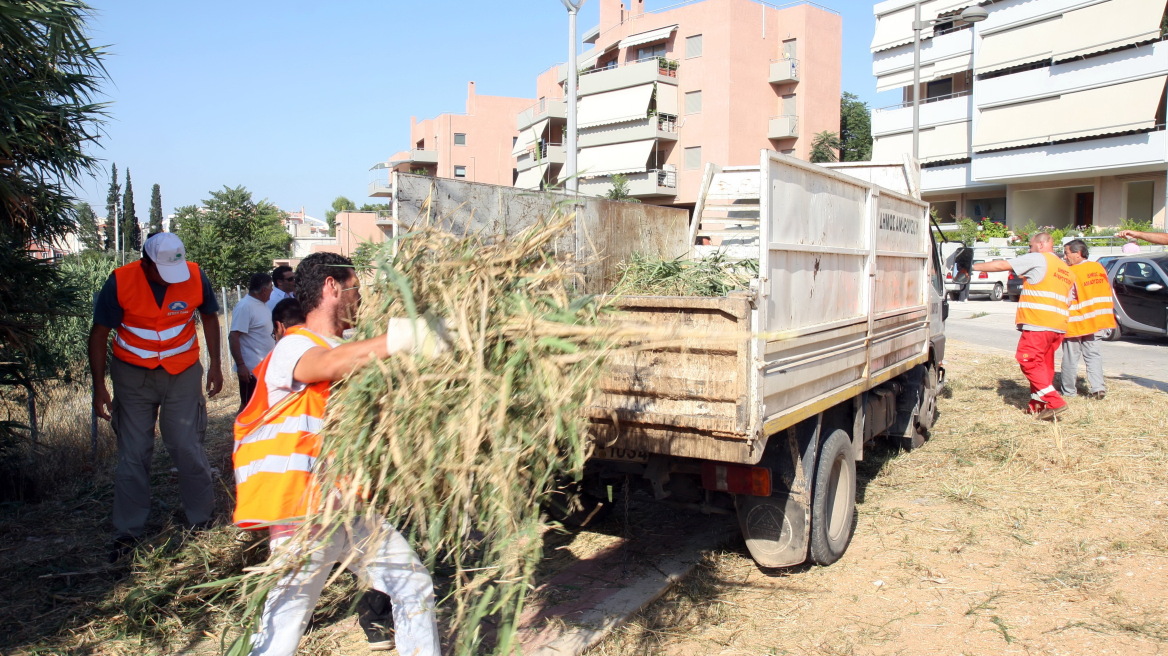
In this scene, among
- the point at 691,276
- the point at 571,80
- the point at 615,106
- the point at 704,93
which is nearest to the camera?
the point at 691,276

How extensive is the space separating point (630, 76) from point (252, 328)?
133 ft

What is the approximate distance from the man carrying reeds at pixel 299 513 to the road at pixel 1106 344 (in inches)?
398

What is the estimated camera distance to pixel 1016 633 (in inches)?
156

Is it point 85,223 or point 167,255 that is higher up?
point 85,223

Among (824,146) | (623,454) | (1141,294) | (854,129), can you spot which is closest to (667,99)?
(824,146)

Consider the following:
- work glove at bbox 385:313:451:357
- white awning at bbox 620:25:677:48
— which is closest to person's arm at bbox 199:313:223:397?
work glove at bbox 385:313:451:357

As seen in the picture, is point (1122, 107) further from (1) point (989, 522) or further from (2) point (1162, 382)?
(1) point (989, 522)

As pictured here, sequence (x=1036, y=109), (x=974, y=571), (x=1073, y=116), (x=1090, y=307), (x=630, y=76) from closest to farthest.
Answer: (x=974, y=571), (x=1090, y=307), (x=1073, y=116), (x=1036, y=109), (x=630, y=76)

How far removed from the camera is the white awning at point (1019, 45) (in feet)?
114

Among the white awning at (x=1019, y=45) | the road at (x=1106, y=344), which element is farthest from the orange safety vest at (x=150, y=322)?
the white awning at (x=1019, y=45)

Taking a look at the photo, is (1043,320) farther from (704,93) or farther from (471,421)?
(704,93)

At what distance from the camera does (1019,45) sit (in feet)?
118

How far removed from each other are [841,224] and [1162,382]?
25.3 feet

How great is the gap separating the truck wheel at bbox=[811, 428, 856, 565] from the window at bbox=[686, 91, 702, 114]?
133 feet
